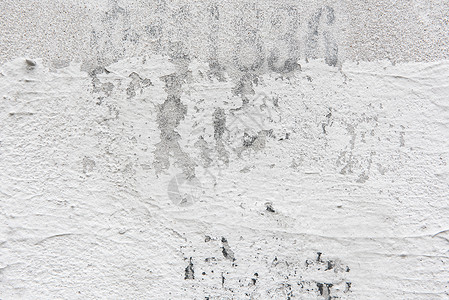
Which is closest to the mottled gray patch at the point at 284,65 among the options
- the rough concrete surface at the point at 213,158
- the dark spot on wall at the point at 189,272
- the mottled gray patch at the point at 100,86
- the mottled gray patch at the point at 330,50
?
the rough concrete surface at the point at 213,158

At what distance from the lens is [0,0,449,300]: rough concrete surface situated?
1.20 metres

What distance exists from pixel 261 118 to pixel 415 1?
88 centimetres

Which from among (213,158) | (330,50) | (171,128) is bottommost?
(213,158)

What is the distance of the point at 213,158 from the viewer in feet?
4.02

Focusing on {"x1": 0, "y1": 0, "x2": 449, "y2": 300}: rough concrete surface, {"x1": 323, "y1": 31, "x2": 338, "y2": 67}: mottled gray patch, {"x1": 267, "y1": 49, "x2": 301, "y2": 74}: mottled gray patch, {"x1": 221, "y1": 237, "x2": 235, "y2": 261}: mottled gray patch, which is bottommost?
{"x1": 221, "y1": 237, "x2": 235, "y2": 261}: mottled gray patch

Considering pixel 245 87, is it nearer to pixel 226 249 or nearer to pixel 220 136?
pixel 220 136

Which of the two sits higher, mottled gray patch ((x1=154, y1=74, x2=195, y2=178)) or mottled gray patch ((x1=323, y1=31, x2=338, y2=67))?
mottled gray patch ((x1=323, y1=31, x2=338, y2=67))

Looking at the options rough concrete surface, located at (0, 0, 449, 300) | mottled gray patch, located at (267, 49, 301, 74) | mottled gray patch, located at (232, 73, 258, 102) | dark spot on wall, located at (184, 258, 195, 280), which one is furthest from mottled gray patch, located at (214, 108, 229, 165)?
dark spot on wall, located at (184, 258, 195, 280)

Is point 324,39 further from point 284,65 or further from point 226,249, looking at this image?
point 226,249

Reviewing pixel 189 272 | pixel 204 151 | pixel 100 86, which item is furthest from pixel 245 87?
pixel 189 272

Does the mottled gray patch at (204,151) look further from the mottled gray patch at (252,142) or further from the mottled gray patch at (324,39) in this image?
the mottled gray patch at (324,39)

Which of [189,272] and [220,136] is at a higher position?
[220,136]

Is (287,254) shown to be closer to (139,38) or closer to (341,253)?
(341,253)

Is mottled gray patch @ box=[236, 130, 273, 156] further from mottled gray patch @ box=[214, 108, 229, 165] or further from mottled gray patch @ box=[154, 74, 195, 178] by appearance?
mottled gray patch @ box=[154, 74, 195, 178]
